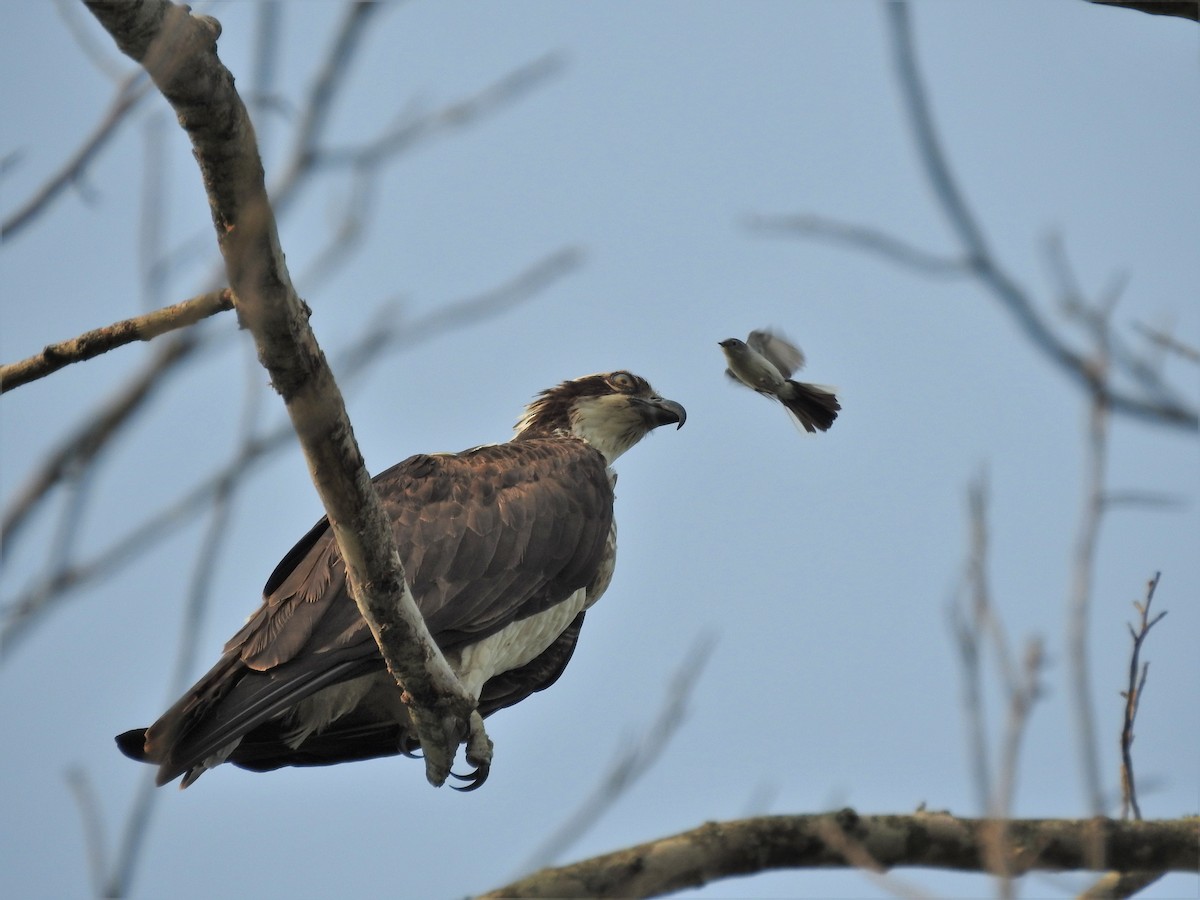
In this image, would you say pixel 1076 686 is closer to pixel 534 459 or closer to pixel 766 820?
pixel 766 820

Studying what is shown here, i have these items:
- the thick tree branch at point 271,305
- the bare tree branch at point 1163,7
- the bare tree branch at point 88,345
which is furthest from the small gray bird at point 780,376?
the bare tree branch at point 88,345

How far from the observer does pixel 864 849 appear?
426cm

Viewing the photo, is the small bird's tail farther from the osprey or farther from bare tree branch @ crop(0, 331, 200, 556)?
bare tree branch @ crop(0, 331, 200, 556)

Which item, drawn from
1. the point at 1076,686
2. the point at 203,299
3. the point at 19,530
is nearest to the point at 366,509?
the point at 203,299

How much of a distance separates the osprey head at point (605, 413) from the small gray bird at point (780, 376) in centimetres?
76

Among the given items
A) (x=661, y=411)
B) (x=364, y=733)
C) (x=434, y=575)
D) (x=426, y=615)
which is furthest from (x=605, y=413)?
(x=364, y=733)

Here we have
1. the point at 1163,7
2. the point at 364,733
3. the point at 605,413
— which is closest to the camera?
the point at 1163,7

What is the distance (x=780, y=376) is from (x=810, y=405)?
323mm

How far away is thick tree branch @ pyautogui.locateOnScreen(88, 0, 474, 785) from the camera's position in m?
3.32

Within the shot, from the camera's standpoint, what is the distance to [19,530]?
2479 mm

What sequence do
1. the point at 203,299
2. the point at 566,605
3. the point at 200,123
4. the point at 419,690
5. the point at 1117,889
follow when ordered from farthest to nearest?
1. the point at 566,605
2. the point at 419,690
3. the point at 1117,889
4. the point at 203,299
5. the point at 200,123

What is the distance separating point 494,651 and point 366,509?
227cm

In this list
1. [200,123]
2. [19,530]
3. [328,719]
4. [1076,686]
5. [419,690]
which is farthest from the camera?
[328,719]

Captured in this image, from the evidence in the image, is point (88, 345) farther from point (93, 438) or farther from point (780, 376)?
point (780, 376)
